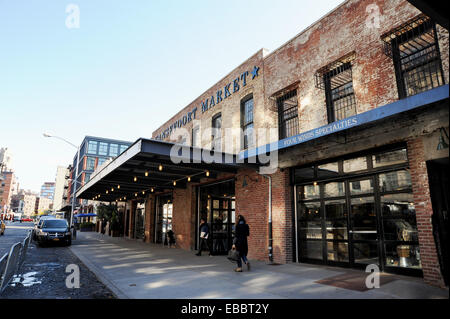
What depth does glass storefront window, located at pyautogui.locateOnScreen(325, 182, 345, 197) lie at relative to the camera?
30.2ft

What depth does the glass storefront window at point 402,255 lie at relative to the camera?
7.20 metres

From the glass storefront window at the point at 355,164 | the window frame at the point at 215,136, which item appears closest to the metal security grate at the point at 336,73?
the glass storefront window at the point at 355,164

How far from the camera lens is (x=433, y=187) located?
6254mm

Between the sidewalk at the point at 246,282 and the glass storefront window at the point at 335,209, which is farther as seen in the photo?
the glass storefront window at the point at 335,209

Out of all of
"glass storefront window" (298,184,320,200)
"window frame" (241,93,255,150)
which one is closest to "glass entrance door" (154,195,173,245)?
"window frame" (241,93,255,150)

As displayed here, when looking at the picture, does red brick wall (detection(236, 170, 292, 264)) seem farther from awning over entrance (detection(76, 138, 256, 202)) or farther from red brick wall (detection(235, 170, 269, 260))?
awning over entrance (detection(76, 138, 256, 202))

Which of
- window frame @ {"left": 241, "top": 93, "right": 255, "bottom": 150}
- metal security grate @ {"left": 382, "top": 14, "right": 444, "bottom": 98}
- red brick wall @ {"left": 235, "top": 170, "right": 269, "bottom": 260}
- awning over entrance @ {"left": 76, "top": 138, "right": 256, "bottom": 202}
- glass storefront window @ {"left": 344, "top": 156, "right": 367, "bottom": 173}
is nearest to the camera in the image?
metal security grate @ {"left": 382, "top": 14, "right": 444, "bottom": 98}

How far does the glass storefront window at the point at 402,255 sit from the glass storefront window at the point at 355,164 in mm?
2282

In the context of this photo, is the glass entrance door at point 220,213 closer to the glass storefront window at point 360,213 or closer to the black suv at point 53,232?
the glass storefront window at point 360,213

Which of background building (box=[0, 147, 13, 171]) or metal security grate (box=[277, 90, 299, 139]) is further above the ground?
background building (box=[0, 147, 13, 171])

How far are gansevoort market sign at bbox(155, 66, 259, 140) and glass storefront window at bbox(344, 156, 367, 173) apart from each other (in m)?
5.85

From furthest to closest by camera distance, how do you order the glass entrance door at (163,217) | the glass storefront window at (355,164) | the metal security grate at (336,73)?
the glass entrance door at (163,217), the metal security grate at (336,73), the glass storefront window at (355,164)

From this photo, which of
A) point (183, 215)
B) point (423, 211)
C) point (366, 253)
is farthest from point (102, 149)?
point (423, 211)
